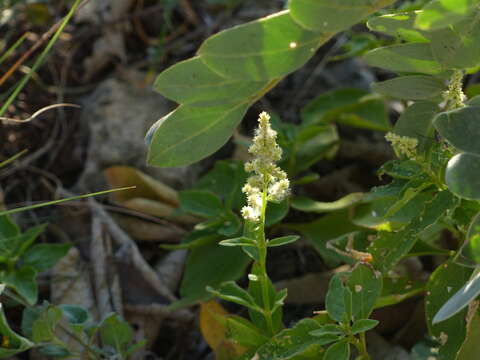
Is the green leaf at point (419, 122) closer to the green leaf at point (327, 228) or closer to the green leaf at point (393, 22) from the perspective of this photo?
the green leaf at point (393, 22)

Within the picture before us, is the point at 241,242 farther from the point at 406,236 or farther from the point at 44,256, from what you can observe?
the point at 44,256

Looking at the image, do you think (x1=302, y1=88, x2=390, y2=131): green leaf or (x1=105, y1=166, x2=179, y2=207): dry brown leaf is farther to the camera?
(x1=302, y1=88, x2=390, y2=131): green leaf

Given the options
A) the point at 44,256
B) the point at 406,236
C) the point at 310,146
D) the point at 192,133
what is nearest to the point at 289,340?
the point at 406,236

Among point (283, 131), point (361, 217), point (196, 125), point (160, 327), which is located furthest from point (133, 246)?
point (196, 125)

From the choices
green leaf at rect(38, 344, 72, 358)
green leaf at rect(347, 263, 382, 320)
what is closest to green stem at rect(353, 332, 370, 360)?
green leaf at rect(347, 263, 382, 320)

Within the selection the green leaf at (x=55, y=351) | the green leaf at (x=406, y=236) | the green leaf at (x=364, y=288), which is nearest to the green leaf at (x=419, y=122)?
the green leaf at (x=406, y=236)

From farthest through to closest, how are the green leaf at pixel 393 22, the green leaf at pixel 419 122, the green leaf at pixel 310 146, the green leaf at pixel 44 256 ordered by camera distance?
the green leaf at pixel 310 146
the green leaf at pixel 44 256
the green leaf at pixel 419 122
the green leaf at pixel 393 22

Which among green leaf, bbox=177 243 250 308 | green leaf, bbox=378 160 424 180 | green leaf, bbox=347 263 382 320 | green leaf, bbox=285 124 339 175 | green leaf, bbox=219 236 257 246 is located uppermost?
green leaf, bbox=219 236 257 246

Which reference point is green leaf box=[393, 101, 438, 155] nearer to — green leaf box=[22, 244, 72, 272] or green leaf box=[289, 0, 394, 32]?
green leaf box=[289, 0, 394, 32]
